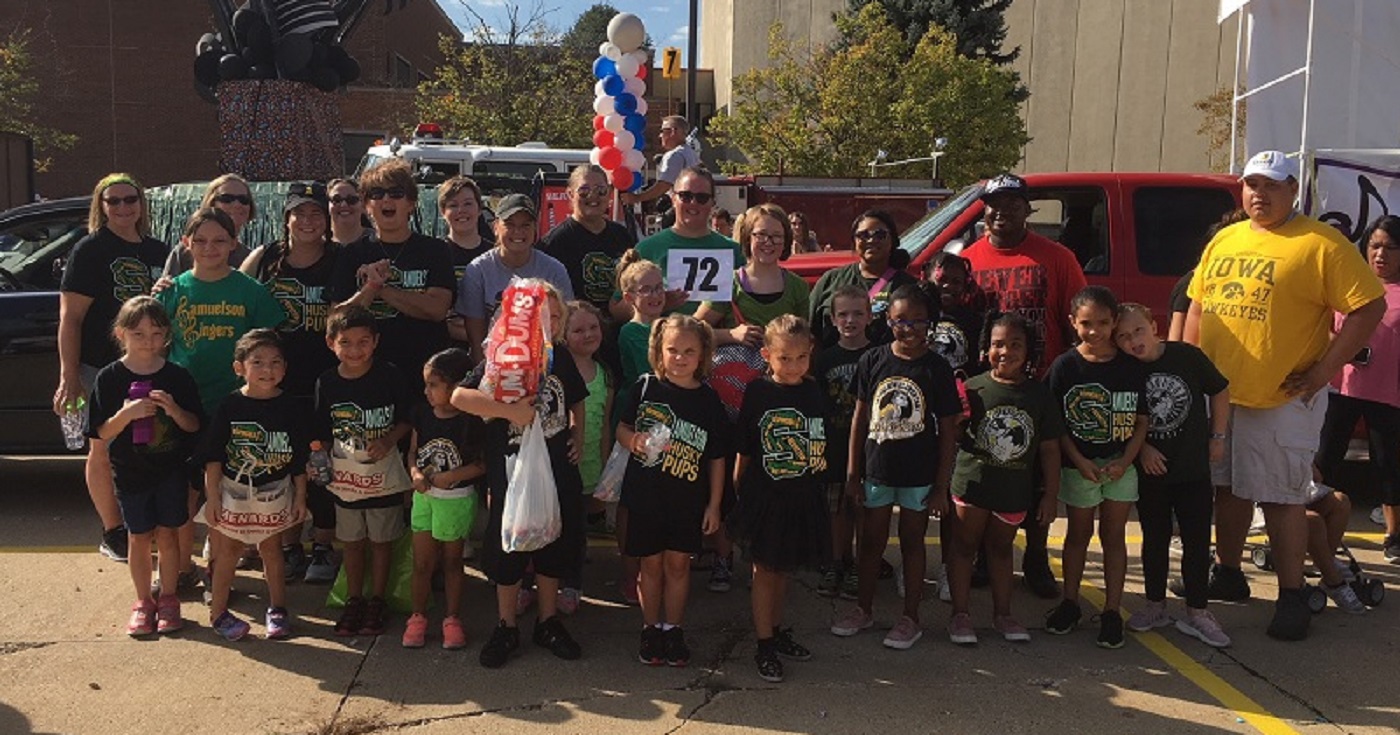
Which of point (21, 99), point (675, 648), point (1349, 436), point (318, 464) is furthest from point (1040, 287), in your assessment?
point (21, 99)

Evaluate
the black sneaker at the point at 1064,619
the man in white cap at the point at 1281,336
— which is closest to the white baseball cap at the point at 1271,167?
the man in white cap at the point at 1281,336

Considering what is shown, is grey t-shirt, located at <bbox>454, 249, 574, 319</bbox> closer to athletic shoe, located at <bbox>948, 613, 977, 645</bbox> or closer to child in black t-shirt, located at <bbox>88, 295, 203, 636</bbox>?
child in black t-shirt, located at <bbox>88, 295, 203, 636</bbox>

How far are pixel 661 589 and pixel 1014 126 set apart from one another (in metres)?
25.8

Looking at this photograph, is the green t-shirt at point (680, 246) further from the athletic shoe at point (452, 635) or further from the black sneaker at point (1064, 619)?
the black sneaker at point (1064, 619)

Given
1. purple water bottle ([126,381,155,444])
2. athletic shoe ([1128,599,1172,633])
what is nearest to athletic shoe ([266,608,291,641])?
purple water bottle ([126,381,155,444])

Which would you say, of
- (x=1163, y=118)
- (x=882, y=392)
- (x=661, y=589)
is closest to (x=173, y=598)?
(x=661, y=589)

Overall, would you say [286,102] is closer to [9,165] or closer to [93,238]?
[93,238]

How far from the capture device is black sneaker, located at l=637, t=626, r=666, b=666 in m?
4.43

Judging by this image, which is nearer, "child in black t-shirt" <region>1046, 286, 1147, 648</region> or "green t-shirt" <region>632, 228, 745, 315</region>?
"child in black t-shirt" <region>1046, 286, 1147, 648</region>

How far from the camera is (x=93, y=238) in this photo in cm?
521

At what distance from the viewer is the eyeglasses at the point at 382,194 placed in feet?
15.9

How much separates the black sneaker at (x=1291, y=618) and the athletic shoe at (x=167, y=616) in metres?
4.76

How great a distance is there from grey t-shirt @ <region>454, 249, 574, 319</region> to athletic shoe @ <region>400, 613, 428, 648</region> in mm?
1361

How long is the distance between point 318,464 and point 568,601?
1258 mm
